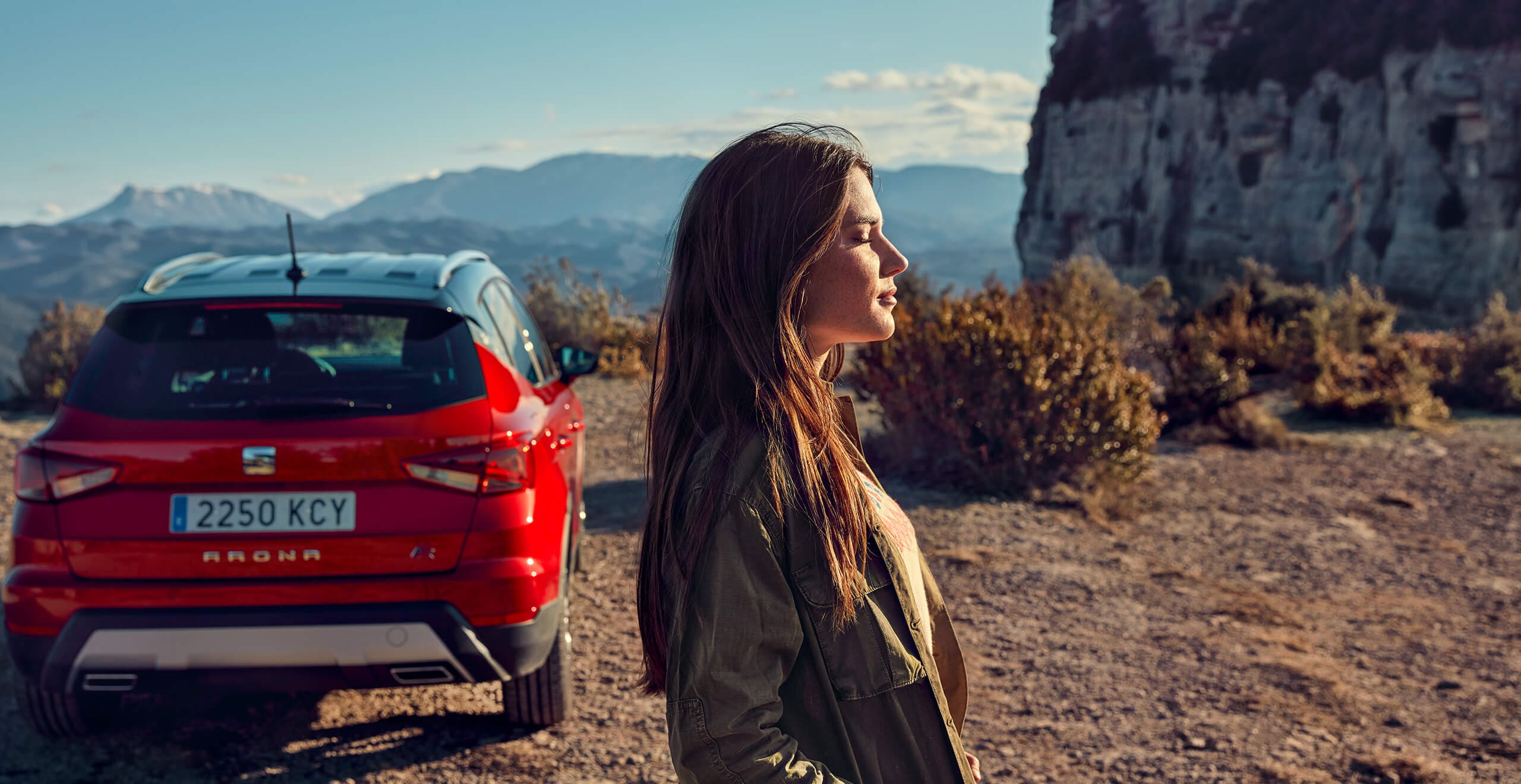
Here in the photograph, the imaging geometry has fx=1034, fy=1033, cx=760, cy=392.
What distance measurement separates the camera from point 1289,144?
101ft

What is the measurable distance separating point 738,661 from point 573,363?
135 inches

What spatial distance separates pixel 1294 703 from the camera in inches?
155

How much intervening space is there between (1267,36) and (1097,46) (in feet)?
21.9

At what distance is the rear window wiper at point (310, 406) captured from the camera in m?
2.95

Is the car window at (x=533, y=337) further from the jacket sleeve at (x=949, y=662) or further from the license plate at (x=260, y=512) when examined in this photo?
the jacket sleeve at (x=949, y=662)

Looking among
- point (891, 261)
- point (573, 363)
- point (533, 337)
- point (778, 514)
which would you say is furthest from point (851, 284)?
point (533, 337)

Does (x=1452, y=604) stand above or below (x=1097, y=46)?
below

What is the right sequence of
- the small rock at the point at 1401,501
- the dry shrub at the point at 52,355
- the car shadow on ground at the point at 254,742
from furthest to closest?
the dry shrub at the point at 52,355 < the small rock at the point at 1401,501 < the car shadow on ground at the point at 254,742

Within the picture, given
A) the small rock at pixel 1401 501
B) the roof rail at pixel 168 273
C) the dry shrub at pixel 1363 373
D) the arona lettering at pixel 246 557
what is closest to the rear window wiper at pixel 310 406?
the arona lettering at pixel 246 557

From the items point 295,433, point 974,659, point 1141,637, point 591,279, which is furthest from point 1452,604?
point 591,279

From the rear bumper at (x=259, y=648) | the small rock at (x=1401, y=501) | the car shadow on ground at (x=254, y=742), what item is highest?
the rear bumper at (x=259, y=648)

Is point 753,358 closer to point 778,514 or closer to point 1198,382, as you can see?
point 778,514

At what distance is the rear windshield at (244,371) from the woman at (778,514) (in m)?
1.93

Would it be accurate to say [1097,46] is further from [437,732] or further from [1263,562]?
[437,732]
